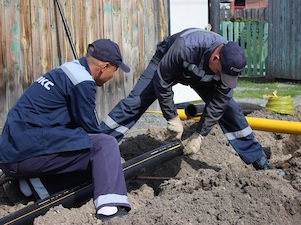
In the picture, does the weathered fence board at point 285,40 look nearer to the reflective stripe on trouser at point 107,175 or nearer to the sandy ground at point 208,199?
the sandy ground at point 208,199

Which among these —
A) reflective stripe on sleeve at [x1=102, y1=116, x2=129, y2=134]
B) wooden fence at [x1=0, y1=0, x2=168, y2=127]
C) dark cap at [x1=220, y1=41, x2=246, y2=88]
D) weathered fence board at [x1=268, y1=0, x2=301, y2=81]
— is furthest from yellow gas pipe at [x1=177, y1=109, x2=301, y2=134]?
weathered fence board at [x1=268, y1=0, x2=301, y2=81]

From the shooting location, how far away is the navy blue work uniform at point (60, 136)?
4551mm

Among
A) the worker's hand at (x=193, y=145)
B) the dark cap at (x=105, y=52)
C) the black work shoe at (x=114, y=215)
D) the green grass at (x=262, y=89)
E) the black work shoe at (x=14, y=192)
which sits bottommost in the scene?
the green grass at (x=262, y=89)

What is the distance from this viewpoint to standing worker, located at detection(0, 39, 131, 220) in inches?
179

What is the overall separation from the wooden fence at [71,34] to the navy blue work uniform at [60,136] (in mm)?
3562

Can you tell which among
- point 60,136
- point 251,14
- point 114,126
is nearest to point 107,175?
point 60,136

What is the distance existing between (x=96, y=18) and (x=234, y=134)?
3687 millimetres

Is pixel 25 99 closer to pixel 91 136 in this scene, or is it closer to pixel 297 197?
pixel 91 136

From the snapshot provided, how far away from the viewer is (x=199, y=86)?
6207 millimetres

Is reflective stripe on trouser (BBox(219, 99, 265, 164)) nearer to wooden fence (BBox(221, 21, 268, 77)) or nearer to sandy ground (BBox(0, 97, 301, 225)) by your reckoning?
sandy ground (BBox(0, 97, 301, 225))

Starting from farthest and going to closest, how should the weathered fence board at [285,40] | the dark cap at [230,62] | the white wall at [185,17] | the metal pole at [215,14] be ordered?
1. the weathered fence board at [285,40]
2. the white wall at [185,17]
3. the metal pole at [215,14]
4. the dark cap at [230,62]

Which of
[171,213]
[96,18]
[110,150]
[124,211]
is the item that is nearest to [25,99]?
[110,150]

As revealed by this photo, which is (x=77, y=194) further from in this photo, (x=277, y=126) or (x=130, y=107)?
(x=277, y=126)

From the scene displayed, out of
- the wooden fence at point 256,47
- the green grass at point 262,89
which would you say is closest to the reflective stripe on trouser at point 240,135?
the green grass at point 262,89
